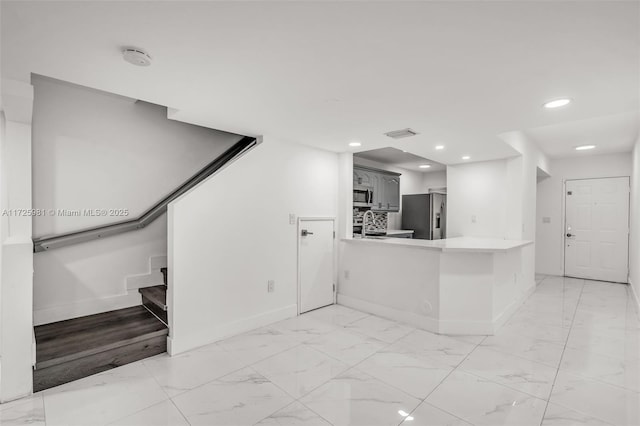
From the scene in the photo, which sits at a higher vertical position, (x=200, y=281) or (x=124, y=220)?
(x=124, y=220)

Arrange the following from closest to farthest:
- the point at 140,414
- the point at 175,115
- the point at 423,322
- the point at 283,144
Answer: the point at 140,414, the point at 175,115, the point at 423,322, the point at 283,144

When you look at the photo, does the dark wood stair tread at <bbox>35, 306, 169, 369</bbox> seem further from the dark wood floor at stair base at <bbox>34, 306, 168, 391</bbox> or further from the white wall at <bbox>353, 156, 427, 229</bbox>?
the white wall at <bbox>353, 156, 427, 229</bbox>

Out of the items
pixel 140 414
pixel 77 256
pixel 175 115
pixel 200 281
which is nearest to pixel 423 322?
pixel 200 281

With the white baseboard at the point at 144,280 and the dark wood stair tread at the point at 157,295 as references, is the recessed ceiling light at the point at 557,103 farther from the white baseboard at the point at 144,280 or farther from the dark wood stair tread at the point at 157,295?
the white baseboard at the point at 144,280

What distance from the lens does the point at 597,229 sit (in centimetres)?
579

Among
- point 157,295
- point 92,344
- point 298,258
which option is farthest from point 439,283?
point 92,344

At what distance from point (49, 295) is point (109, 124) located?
173 cm

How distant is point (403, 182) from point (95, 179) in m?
5.86

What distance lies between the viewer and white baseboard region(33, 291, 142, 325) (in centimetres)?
279

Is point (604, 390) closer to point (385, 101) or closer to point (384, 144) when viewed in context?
point (385, 101)

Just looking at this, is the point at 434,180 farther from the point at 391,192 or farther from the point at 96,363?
the point at 96,363

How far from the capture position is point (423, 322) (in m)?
3.38

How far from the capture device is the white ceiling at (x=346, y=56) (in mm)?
1296

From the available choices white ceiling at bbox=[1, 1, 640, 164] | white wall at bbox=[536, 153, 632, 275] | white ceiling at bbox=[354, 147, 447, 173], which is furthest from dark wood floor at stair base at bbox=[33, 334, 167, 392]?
white wall at bbox=[536, 153, 632, 275]
